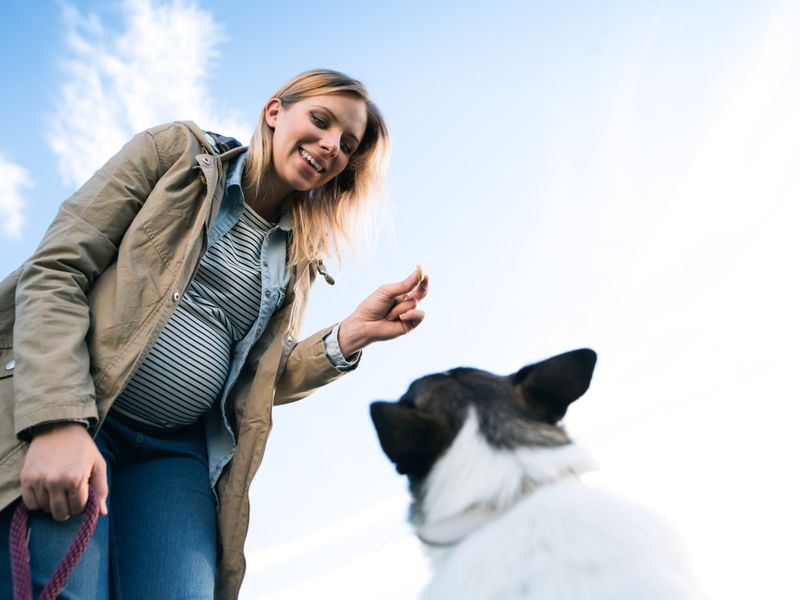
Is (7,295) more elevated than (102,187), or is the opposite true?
(102,187)

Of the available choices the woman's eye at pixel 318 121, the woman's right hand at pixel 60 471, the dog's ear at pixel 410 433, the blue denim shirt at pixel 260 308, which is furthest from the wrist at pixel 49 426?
the woman's eye at pixel 318 121

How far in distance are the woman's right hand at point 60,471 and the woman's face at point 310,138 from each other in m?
1.76

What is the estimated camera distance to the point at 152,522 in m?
2.66

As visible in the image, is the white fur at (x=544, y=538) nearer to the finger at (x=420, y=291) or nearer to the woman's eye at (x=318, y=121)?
the finger at (x=420, y=291)

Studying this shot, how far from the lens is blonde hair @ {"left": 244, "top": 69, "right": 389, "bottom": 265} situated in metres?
3.45

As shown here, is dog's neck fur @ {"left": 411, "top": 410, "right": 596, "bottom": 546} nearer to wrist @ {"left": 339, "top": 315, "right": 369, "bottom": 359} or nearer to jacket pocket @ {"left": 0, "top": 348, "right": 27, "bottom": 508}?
wrist @ {"left": 339, "top": 315, "right": 369, "bottom": 359}

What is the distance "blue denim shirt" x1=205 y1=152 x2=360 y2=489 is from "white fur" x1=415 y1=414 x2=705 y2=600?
1.18 meters

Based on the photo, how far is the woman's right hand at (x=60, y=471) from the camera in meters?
2.06

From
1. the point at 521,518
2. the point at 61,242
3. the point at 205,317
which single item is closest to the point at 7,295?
the point at 61,242

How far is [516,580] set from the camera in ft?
6.12

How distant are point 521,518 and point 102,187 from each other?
2117mm

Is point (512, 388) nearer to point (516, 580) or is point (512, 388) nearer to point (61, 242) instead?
point (516, 580)

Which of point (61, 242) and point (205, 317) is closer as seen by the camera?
point (61, 242)

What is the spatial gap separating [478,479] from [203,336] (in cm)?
143
